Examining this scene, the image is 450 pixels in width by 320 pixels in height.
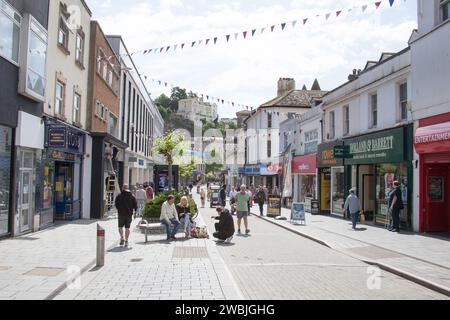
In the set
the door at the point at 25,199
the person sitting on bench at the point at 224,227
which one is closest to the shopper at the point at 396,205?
the person sitting on bench at the point at 224,227

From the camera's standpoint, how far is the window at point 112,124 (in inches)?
1089

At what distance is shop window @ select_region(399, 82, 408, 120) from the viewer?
1795 centimetres

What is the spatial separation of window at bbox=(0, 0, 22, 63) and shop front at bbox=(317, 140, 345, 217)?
16.3 metres

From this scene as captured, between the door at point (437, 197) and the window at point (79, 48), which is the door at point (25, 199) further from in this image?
the door at point (437, 197)

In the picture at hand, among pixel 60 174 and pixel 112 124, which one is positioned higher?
pixel 112 124

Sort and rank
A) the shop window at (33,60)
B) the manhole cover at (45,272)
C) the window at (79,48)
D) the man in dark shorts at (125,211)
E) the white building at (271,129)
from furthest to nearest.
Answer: the white building at (271,129) < the window at (79,48) < the shop window at (33,60) < the man in dark shorts at (125,211) < the manhole cover at (45,272)

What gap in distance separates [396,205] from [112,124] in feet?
63.1

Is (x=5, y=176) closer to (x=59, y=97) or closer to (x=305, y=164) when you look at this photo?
(x=59, y=97)

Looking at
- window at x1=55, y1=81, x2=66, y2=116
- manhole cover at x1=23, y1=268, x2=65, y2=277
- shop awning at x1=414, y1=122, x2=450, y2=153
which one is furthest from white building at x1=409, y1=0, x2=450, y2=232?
window at x1=55, y1=81, x2=66, y2=116

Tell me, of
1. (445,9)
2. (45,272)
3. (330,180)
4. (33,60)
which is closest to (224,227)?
(45,272)

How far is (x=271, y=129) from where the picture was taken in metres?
49.8

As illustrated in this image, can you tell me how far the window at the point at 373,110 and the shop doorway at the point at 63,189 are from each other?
46.1 ft

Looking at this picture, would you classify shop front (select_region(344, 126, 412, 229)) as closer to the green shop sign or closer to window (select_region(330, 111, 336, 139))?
the green shop sign

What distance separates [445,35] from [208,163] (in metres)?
84.2
